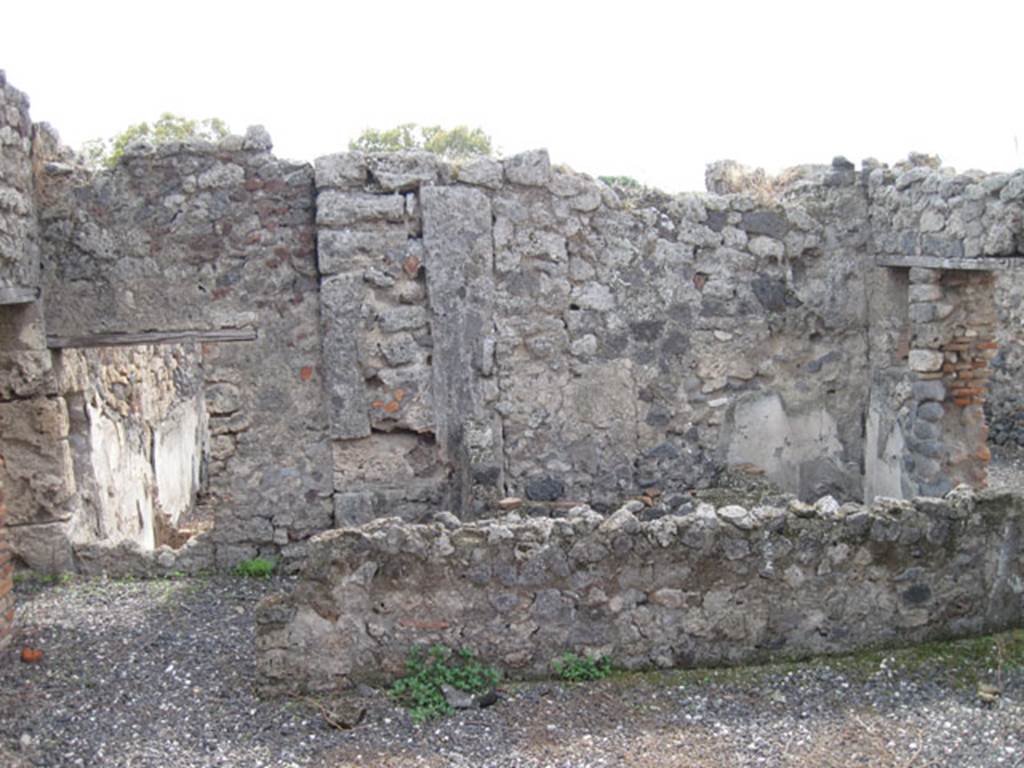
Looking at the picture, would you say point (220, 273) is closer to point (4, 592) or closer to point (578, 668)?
point (4, 592)

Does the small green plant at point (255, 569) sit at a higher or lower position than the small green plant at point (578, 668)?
higher

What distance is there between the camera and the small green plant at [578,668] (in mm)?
5105

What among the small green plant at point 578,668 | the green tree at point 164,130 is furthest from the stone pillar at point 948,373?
the green tree at point 164,130

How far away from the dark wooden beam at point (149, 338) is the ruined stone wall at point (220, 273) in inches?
1.6

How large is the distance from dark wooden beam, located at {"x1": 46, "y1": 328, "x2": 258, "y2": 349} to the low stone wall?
2.55 meters

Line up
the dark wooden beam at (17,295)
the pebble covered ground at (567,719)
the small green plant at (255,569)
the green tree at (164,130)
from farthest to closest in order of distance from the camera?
the green tree at (164,130)
the small green plant at (255,569)
the dark wooden beam at (17,295)
the pebble covered ground at (567,719)

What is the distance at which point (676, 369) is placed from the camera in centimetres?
769

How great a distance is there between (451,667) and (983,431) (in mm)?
4601

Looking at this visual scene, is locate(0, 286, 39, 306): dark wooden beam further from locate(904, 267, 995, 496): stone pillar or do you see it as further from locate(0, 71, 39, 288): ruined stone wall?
locate(904, 267, 995, 496): stone pillar

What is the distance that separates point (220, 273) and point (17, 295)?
127 cm

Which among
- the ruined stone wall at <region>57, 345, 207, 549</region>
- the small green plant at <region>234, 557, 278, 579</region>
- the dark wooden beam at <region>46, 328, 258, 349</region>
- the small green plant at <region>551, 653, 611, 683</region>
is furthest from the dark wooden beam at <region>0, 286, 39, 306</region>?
the small green plant at <region>551, 653, 611, 683</region>

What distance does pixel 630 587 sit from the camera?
5.14 metres

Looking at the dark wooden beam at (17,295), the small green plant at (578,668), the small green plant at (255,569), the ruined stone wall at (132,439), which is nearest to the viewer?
the small green plant at (578,668)

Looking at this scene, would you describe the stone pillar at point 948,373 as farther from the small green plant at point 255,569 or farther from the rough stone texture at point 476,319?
the small green plant at point 255,569
